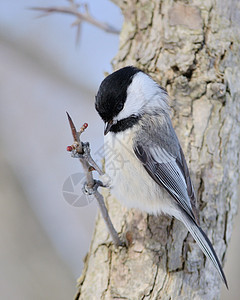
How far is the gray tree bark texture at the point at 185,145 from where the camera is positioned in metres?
1.41

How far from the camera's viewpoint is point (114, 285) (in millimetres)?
1395

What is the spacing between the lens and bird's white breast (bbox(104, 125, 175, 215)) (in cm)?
150

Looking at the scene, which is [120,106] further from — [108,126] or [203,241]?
[203,241]

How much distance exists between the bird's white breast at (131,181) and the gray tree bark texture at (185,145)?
8cm

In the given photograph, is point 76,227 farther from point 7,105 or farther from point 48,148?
point 7,105

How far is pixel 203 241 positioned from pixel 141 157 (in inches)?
16.2

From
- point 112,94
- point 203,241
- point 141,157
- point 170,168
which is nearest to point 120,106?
point 112,94

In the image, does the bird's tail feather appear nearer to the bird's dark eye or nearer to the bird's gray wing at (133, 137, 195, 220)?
the bird's gray wing at (133, 137, 195, 220)

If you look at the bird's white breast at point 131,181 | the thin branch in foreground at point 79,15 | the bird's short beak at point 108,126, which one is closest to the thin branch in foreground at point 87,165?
the bird's white breast at point 131,181

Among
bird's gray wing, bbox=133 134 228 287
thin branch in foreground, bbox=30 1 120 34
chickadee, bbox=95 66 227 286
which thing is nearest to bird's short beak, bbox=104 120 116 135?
chickadee, bbox=95 66 227 286

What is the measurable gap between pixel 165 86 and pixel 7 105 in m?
1.93

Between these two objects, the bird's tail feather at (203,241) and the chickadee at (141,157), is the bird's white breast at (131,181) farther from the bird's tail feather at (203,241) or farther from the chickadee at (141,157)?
the bird's tail feather at (203,241)

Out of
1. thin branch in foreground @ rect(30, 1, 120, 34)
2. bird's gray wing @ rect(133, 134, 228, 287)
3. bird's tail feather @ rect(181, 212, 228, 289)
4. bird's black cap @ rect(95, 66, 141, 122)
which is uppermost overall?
thin branch in foreground @ rect(30, 1, 120, 34)

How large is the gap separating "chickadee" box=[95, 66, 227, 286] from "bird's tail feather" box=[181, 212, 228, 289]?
0.17 feet
